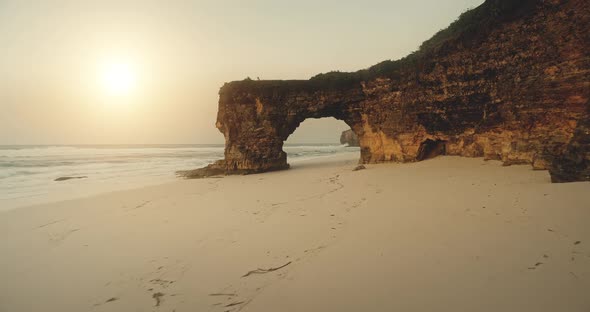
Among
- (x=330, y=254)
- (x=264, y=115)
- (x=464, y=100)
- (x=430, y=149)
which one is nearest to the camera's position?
(x=330, y=254)

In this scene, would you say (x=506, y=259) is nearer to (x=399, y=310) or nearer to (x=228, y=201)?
(x=399, y=310)

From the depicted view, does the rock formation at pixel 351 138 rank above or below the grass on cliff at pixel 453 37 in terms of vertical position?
below

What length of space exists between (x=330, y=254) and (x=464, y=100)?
9893mm

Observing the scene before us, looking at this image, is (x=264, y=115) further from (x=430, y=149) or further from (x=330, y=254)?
(x=330, y=254)

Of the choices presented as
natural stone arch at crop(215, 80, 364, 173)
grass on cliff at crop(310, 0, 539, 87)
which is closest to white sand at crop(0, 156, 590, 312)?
grass on cliff at crop(310, 0, 539, 87)

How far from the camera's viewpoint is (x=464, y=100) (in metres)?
10.8

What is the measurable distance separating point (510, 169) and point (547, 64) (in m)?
3.20

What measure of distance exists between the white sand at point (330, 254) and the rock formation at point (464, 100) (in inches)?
94.5

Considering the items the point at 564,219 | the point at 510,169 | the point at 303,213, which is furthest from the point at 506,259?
the point at 510,169

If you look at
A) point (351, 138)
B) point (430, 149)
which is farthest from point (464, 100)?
point (351, 138)

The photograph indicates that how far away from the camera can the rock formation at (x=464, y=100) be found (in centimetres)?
739

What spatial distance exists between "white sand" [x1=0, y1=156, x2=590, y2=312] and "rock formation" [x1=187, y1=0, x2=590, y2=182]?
2401 mm

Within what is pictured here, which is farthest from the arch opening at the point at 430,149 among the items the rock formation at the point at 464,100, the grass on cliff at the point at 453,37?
the grass on cliff at the point at 453,37

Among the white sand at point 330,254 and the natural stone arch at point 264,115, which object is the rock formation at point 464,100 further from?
the white sand at point 330,254
